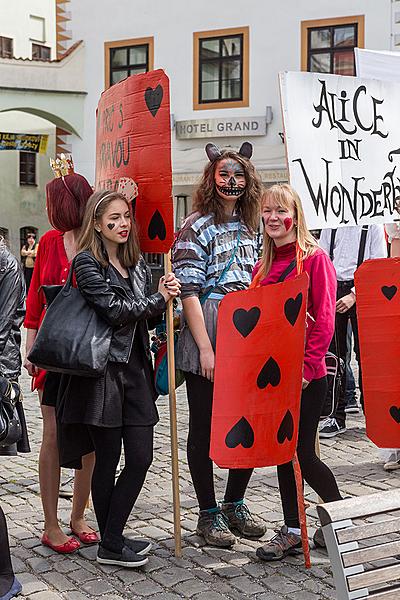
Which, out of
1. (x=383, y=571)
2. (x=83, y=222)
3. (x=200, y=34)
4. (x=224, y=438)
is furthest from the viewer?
(x=200, y=34)

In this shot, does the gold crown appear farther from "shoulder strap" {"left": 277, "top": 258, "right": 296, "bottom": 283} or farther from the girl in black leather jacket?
"shoulder strap" {"left": 277, "top": 258, "right": 296, "bottom": 283}

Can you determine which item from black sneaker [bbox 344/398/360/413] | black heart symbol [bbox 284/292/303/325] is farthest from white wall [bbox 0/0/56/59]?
black heart symbol [bbox 284/292/303/325]

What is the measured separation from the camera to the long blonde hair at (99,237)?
14.8ft

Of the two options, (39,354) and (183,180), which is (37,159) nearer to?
(183,180)

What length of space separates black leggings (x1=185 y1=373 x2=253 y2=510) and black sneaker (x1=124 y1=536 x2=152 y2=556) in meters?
0.40

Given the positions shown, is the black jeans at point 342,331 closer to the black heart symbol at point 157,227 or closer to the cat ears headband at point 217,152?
the cat ears headband at point 217,152

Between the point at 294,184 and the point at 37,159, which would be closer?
the point at 294,184

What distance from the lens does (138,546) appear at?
4.62 m

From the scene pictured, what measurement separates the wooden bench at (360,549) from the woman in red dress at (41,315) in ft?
7.81

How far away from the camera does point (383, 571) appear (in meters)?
2.60

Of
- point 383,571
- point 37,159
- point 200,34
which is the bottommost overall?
point 383,571

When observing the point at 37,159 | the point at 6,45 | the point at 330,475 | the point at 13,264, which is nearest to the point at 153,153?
the point at 13,264

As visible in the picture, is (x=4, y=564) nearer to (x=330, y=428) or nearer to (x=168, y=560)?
(x=168, y=560)

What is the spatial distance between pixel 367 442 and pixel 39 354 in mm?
3546
